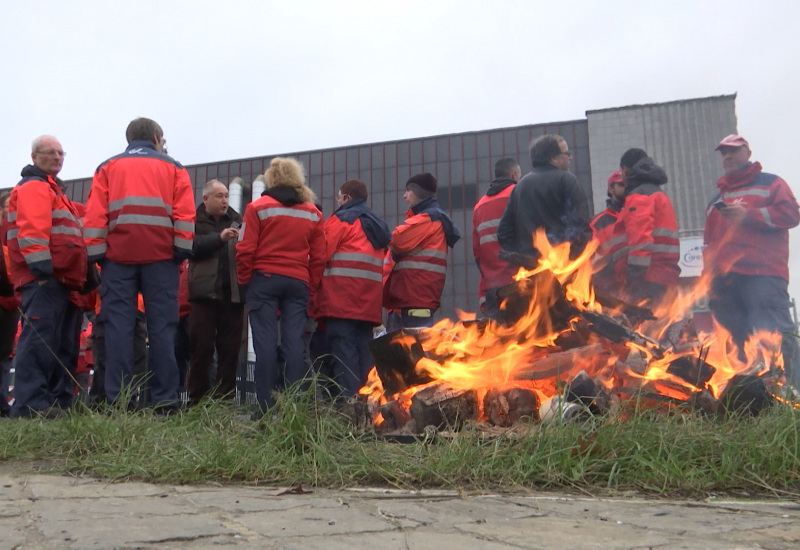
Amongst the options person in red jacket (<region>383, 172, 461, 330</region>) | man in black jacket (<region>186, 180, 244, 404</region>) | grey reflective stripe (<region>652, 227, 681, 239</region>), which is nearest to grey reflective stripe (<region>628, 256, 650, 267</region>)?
grey reflective stripe (<region>652, 227, 681, 239</region>)

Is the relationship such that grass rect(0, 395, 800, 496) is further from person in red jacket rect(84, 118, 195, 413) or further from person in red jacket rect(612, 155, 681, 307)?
person in red jacket rect(612, 155, 681, 307)

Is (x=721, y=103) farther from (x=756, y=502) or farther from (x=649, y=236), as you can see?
(x=756, y=502)

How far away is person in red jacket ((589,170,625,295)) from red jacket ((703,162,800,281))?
0.83 metres

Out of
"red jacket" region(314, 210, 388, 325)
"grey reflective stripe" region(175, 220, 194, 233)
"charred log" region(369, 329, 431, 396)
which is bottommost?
"charred log" region(369, 329, 431, 396)

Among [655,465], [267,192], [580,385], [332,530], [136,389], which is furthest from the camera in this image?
[267,192]

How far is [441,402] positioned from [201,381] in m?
2.78

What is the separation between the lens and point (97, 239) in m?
5.29

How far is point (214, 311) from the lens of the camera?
20.9ft

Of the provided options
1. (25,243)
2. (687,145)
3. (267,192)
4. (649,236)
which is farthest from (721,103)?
(25,243)

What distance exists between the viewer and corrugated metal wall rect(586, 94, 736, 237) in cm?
2144

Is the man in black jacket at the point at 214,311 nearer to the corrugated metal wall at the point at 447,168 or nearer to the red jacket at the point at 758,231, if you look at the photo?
the red jacket at the point at 758,231

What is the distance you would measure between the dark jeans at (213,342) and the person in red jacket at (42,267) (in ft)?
3.07

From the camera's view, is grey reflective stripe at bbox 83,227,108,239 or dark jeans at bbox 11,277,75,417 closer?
grey reflective stripe at bbox 83,227,108,239

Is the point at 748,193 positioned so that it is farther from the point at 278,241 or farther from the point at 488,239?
the point at 278,241
